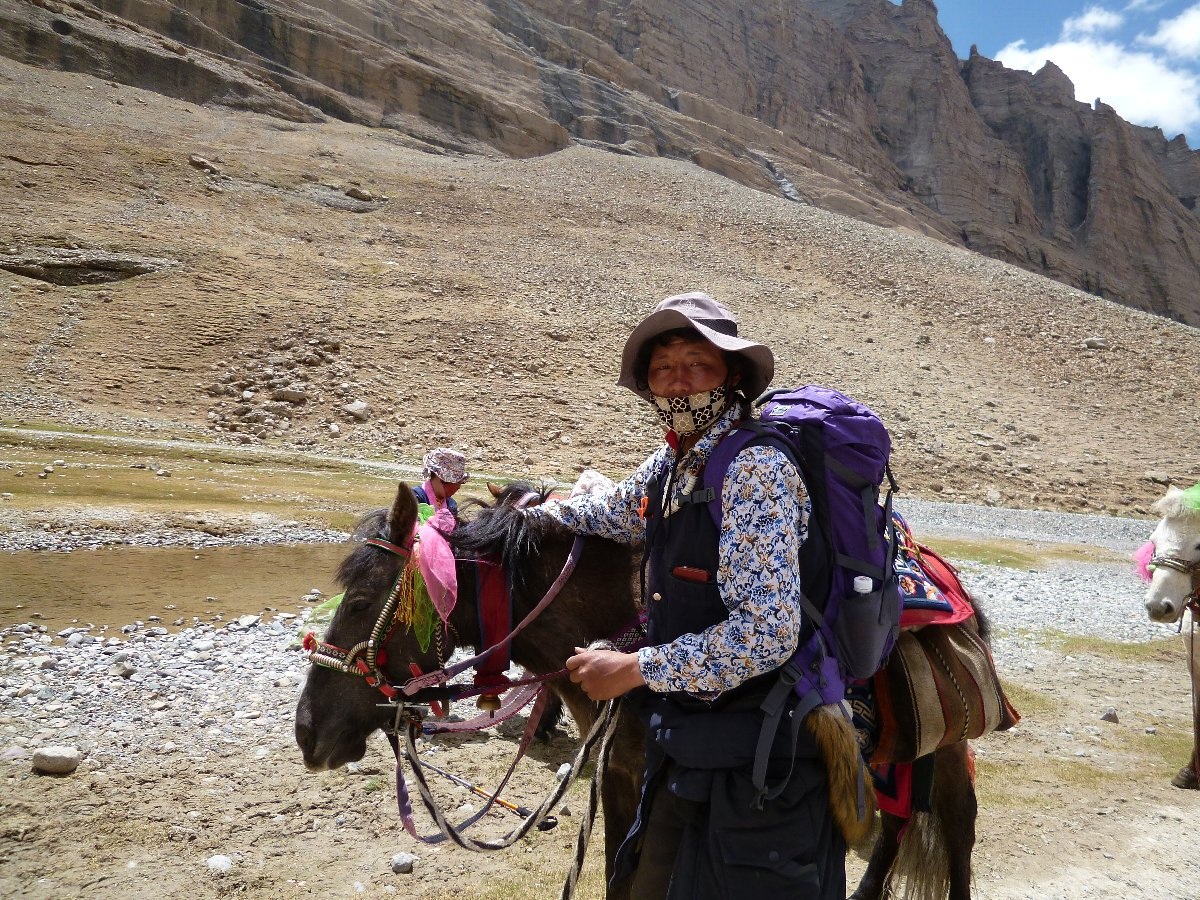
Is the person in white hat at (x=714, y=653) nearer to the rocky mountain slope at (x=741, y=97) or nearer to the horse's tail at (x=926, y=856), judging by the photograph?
the horse's tail at (x=926, y=856)

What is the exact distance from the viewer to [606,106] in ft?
264

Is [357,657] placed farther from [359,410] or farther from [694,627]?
[359,410]

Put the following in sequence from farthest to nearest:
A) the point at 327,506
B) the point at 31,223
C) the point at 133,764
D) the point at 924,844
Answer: the point at 31,223
the point at 327,506
the point at 133,764
the point at 924,844

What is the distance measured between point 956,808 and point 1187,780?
3.72 m

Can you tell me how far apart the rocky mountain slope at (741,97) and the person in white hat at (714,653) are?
199 ft

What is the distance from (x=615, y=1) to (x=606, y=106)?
115 ft

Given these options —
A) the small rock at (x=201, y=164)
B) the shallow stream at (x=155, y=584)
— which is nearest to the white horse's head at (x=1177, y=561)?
the shallow stream at (x=155, y=584)

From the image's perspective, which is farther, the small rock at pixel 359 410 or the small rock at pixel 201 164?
the small rock at pixel 201 164

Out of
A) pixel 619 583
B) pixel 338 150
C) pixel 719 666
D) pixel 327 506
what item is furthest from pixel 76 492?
pixel 338 150

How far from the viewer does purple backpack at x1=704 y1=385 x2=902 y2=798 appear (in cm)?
214

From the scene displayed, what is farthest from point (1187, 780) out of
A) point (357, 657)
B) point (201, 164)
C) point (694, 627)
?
point (201, 164)

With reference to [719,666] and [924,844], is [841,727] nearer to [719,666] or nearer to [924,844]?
[719,666]

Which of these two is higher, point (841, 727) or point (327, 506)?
point (841, 727)

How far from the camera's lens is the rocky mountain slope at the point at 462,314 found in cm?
2358
